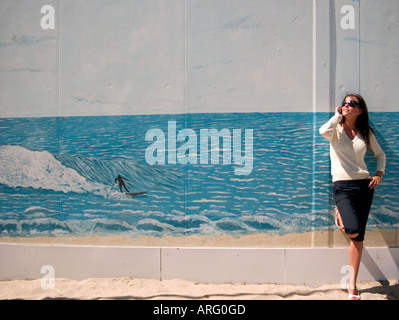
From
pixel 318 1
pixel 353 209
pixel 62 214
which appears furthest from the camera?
pixel 62 214

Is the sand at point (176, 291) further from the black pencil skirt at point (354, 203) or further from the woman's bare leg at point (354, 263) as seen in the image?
the black pencil skirt at point (354, 203)

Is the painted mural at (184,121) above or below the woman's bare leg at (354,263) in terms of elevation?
above

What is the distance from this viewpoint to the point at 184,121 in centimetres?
386

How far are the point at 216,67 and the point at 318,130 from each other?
4.81 feet

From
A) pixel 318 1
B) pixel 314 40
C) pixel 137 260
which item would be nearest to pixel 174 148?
pixel 137 260

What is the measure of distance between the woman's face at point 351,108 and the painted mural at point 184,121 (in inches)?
12.7

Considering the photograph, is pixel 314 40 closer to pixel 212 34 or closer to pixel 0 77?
pixel 212 34

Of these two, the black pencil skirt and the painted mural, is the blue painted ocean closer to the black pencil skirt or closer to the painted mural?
the painted mural

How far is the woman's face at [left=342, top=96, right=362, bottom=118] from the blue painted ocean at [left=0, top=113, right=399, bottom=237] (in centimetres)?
36

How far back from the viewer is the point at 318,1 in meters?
3.78

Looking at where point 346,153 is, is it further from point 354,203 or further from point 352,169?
point 354,203

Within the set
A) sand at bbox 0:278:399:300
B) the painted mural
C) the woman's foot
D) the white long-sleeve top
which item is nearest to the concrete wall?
the painted mural

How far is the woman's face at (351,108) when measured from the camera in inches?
136

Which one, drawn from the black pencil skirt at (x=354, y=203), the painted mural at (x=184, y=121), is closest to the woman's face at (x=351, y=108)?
the painted mural at (x=184, y=121)
